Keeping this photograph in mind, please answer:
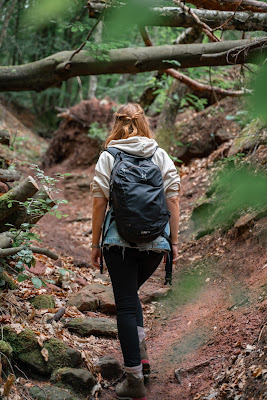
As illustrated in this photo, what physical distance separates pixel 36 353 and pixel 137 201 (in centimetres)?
140

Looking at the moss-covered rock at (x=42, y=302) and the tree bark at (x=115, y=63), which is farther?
the tree bark at (x=115, y=63)

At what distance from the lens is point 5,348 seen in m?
2.82

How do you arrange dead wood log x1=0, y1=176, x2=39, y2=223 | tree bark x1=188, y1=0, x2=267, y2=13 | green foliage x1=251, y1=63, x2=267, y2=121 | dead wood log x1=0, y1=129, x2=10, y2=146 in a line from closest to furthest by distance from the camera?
green foliage x1=251, y1=63, x2=267, y2=121 → dead wood log x1=0, y1=176, x2=39, y2=223 → tree bark x1=188, y1=0, x2=267, y2=13 → dead wood log x1=0, y1=129, x2=10, y2=146

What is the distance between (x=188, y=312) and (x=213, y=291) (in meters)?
0.37

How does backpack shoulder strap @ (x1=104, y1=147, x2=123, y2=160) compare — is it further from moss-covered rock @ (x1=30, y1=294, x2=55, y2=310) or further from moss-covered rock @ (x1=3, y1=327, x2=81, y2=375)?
moss-covered rock @ (x1=30, y1=294, x2=55, y2=310)

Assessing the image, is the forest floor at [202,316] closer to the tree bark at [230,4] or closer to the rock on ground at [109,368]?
the rock on ground at [109,368]

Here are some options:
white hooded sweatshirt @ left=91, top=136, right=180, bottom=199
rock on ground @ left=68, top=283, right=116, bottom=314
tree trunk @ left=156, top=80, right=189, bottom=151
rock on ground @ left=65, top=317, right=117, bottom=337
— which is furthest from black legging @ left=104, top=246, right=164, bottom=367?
tree trunk @ left=156, top=80, right=189, bottom=151

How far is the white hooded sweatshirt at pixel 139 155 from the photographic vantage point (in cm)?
301

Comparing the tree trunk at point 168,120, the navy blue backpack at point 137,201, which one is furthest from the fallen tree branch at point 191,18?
the tree trunk at point 168,120

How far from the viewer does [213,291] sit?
14.9 feet

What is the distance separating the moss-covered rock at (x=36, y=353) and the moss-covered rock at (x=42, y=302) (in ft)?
2.41

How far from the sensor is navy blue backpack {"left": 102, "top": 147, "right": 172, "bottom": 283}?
281cm

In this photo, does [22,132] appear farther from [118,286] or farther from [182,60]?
[118,286]

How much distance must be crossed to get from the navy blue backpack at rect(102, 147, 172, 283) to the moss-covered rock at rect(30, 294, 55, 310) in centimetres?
149
